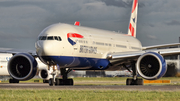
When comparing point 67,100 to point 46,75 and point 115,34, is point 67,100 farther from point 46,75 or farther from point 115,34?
point 46,75

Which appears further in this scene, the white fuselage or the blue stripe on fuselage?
the blue stripe on fuselage

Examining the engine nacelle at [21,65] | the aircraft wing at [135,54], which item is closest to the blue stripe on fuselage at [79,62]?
the aircraft wing at [135,54]

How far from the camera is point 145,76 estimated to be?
25031mm

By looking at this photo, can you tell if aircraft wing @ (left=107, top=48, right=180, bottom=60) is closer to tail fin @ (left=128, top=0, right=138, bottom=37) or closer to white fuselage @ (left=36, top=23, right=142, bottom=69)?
white fuselage @ (left=36, top=23, right=142, bottom=69)

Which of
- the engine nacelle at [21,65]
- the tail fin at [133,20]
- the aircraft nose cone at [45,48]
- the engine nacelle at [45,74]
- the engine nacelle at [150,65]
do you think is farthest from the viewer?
the engine nacelle at [45,74]

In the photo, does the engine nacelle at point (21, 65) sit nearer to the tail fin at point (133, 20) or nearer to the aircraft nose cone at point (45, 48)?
the aircraft nose cone at point (45, 48)

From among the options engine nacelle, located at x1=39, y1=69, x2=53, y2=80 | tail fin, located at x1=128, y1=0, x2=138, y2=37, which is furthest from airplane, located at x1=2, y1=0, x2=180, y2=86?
engine nacelle, located at x1=39, y1=69, x2=53, y2=80

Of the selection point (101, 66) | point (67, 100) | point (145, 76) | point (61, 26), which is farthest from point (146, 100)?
point (101, 66)

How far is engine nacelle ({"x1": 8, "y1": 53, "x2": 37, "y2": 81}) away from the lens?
1038 inches

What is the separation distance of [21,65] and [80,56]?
457 centimetres

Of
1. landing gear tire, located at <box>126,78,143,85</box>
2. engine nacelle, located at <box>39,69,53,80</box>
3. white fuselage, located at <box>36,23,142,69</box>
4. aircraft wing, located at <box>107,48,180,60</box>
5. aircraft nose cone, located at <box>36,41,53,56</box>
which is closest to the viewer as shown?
aircraft nose cone, located at <box>36,41,53,56</box>

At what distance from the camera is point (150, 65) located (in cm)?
2570

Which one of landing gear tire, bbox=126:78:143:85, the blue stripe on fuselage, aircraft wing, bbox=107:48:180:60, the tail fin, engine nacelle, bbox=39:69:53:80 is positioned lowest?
landing gear tire, bbox=126:78:143:85

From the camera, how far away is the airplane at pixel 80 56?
24.6 metres
